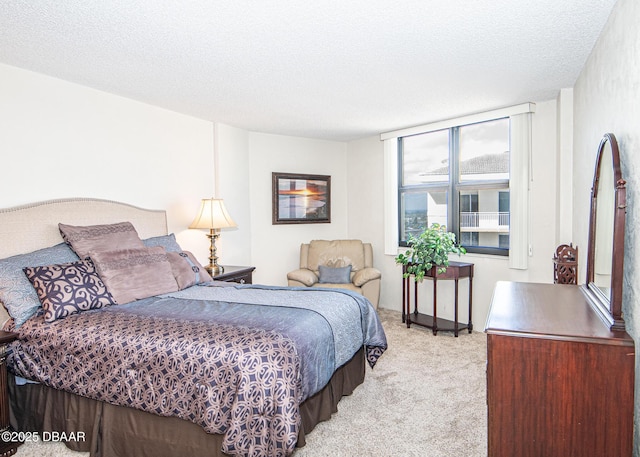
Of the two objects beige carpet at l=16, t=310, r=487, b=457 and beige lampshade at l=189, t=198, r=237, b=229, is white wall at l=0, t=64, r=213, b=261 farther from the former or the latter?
beige carpet at l=16, t=310, r=487, b=457

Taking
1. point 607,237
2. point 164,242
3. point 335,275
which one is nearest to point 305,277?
point 335,275

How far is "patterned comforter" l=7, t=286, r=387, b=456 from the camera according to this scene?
1812 mm

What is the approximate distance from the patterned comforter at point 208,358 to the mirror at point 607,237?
4.46 ft

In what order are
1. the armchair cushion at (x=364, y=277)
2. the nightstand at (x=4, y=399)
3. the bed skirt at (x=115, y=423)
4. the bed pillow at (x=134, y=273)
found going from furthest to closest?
the armchair cushion at (x=364, y=277), the bed pillow at (x=134, y=273), the nightstand at (x=4, y=399), the bed skirt at (x=115, y=423)

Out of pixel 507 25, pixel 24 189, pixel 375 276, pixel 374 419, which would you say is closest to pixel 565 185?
pixel 507 25

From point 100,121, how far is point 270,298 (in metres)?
2.16

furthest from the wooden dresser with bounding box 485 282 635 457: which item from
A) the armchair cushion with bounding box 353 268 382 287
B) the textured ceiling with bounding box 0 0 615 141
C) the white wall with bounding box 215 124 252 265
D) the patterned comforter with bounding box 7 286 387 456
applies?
the white wall with bounding box 215 124 252 265

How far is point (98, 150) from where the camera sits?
135 inches

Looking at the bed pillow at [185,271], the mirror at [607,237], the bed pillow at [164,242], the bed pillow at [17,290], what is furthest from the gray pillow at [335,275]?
the bed pillow at [17,290]

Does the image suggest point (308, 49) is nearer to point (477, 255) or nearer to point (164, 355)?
point (164, 355)

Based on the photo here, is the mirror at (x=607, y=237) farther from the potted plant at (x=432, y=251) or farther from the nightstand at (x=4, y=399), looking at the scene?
the nightstand at (x=4, y=399)

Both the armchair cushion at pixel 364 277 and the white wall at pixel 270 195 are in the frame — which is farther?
the white wall at pixel 270 195

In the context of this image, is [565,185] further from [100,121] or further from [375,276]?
[100,121]

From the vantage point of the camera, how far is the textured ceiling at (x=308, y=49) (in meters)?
2.12
